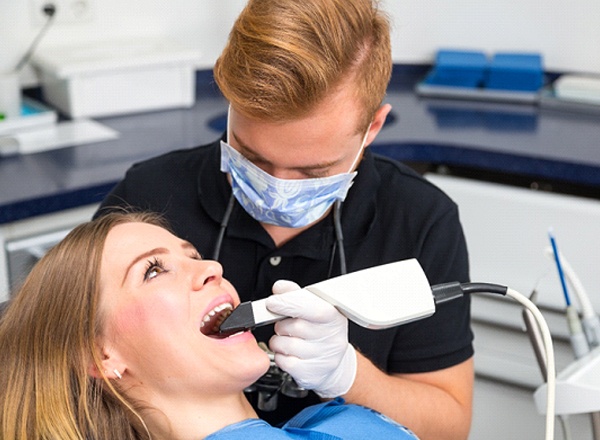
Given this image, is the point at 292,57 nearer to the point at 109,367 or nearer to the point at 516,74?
the point at 109,367

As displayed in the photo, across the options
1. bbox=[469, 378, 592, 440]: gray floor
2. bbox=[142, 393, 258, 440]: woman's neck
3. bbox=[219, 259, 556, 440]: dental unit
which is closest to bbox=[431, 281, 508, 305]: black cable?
bbox=[219, 259, 556, 440]: dental unit

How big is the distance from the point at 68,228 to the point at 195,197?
58 centimetres

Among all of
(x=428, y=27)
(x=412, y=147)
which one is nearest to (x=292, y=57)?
(x=412, y=147)

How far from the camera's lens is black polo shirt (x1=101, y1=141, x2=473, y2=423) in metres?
1.47

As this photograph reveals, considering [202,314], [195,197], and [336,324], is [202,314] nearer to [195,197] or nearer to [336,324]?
[336,324]

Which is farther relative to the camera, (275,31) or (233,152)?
(233,152)

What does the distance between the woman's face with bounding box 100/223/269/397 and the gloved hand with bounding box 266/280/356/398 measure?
76 mm

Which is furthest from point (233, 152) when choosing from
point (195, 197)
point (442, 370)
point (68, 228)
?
point (68, 228)

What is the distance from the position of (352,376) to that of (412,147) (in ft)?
3.49

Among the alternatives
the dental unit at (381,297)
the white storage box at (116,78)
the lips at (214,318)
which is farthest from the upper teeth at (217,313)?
the white storage box at (116,78)

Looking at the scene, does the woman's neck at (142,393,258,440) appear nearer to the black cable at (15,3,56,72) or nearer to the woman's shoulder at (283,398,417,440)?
the woman's shoulder at (283,398,417,440)

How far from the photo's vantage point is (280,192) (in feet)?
4.39

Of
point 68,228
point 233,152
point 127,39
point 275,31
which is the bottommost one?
point 68,228

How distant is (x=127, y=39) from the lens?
2654 millimetres
